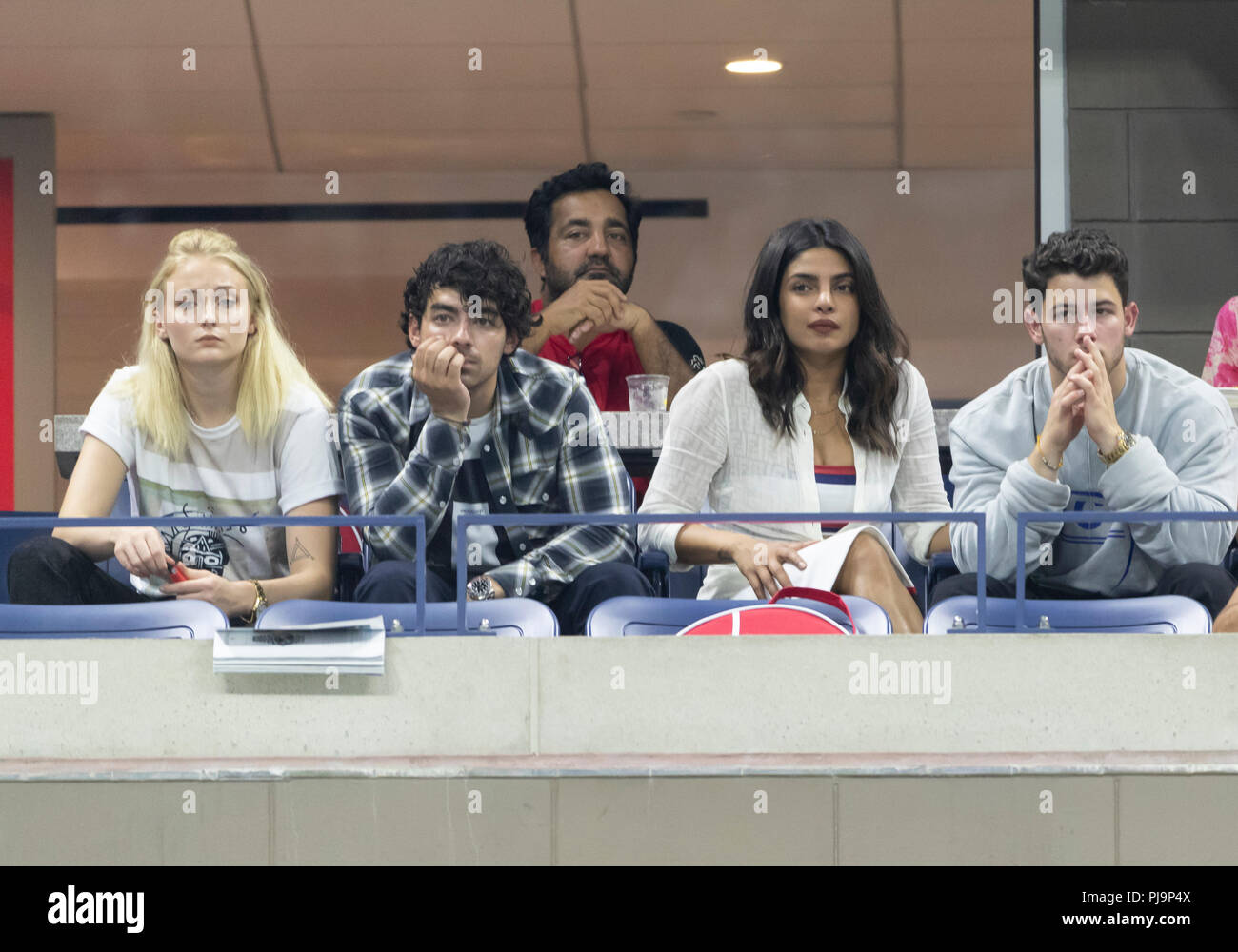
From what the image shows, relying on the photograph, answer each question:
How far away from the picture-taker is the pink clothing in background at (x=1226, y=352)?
16.4 ft

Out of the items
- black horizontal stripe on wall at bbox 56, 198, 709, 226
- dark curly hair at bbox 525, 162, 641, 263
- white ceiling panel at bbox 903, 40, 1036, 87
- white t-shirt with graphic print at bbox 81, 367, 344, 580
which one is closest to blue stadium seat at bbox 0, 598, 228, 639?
white t-shirt with graphic print at bbox 81, 367, 344, 580

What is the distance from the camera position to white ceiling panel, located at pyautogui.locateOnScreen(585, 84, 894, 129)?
21.2ft

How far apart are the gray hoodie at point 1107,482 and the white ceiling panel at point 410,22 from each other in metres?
2.85

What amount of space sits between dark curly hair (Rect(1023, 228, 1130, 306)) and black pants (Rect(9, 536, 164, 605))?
210 centimetres

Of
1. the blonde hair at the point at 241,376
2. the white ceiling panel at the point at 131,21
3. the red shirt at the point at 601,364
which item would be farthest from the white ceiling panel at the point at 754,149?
the blonde hair at the point at 241,376

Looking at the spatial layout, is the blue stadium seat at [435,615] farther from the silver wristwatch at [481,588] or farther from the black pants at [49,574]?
the black pants at [49,574]

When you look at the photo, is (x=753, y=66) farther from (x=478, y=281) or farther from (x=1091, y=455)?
(x=1091, y=455)

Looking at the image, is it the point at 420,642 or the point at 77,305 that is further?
the point at 77,305

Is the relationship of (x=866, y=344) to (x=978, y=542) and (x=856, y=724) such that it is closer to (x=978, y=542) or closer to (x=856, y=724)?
(x=978, y=542)

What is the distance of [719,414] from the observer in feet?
13.8

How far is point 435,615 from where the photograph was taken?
3854 mm

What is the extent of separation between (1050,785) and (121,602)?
1969 mm
